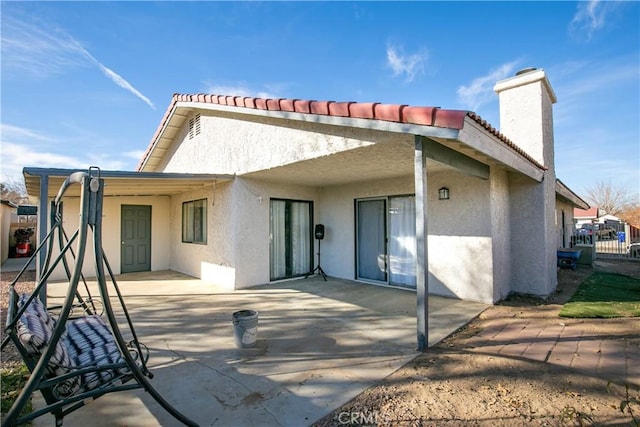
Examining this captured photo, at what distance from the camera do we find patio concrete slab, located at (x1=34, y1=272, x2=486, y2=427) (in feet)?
9.98

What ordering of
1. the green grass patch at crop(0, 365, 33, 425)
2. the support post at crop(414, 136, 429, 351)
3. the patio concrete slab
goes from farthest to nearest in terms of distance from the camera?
1. the support post at crop(414, 136, 429, 351)
2. the green grass patch at crop(0, 365, 33, 425)
3. the patio concrete slab

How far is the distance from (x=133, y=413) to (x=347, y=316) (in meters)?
3.89

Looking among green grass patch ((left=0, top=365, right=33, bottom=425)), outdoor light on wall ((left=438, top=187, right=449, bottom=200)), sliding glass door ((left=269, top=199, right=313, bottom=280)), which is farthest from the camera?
sliding glass door ((left=269, top=199, right=313, bottom=280))

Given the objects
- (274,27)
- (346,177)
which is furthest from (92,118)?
(346,177)

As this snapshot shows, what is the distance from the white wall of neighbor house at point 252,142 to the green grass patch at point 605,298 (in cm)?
558

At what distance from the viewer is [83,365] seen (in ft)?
8.48

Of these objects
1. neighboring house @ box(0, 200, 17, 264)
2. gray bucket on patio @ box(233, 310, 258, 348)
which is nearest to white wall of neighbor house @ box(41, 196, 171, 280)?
neighboring house @ box(0, 200, 17, 264)

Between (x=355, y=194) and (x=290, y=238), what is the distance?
252 cm

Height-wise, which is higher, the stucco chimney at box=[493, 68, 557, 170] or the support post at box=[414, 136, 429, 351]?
the stucco chimney at box=[493, 68, 557, 170]

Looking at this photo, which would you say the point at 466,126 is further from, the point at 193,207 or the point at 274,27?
the point at 193,207

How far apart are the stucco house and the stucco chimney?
3cm

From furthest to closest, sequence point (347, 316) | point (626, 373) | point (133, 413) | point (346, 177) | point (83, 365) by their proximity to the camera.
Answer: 1. point (346, 177)
2. point (347, 316)
3. point (626, 373)
4. point (133, 413)
5. point (83, 365)

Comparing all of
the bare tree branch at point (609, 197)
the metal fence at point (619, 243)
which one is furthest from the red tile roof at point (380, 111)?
the bare tree branch at point (609, 197)

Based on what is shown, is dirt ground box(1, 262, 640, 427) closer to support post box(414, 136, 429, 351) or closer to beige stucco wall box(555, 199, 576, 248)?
support post box(414, 136, 429, 351)
